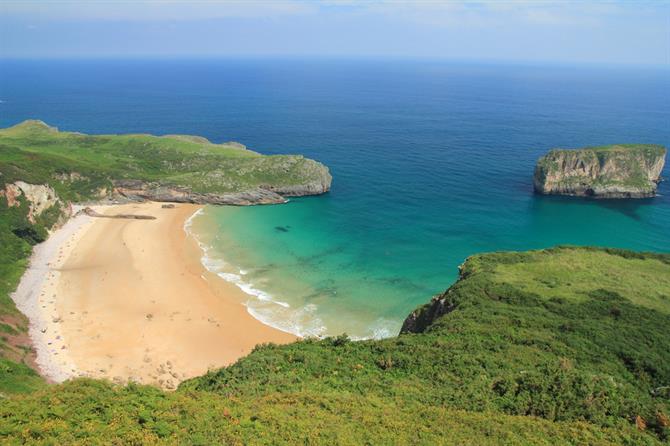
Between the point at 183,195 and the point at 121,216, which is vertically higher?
the point at 183,195

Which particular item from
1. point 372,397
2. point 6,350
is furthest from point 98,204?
point 372,397

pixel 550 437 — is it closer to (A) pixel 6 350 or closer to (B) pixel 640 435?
(B) pixel 640 435

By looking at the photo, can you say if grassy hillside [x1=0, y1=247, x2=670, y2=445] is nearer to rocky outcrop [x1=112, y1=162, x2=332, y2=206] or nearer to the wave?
the wave

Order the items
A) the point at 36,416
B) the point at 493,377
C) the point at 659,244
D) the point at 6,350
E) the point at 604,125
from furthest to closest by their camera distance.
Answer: the point at 604,125, the point at 659,244, the point at 6,350, the point at 493,377, the point at 36,416

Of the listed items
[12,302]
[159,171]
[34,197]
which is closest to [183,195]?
[159,171]

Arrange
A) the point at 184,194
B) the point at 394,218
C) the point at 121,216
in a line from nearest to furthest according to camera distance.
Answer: the point at 121,216
the point at 394,218
the point at 184,194

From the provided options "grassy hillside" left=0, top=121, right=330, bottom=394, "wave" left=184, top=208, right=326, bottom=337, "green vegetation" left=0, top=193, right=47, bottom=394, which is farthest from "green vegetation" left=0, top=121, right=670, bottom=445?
"wave" left=184, top=208, right=326, bottom=337

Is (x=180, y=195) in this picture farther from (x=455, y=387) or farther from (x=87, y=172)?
(x=455, y=387)
